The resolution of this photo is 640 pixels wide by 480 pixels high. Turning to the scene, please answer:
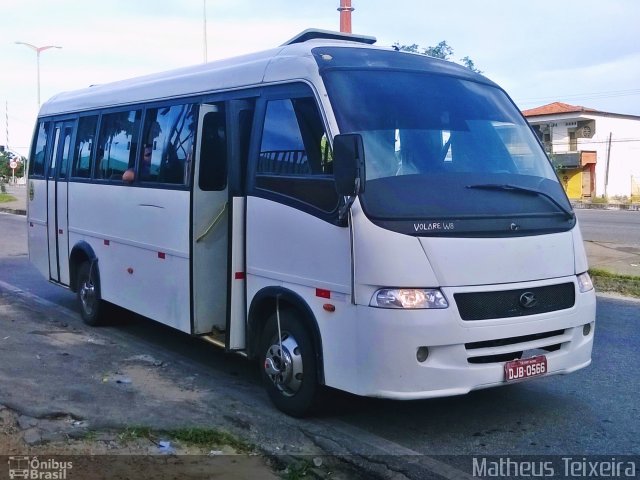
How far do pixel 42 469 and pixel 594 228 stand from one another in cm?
2185

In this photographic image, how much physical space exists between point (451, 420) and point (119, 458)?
2.47 m

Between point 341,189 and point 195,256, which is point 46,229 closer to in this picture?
point 195,256

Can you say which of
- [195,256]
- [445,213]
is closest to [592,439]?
[445,213]

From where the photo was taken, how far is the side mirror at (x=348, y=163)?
514 centimetres

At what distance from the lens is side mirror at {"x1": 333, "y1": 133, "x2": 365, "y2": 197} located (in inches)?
202

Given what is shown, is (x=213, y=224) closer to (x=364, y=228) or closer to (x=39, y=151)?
(x=364, y=228)

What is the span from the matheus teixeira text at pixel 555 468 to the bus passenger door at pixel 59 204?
664 centimetres

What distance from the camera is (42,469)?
16.0 ft

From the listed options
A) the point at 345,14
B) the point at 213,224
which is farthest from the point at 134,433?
the point at 345,14

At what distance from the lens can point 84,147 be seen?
962cm

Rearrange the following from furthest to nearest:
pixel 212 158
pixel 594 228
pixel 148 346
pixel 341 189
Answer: pixel 594 228
pixel 148 346
pixel 212 158
pixel 341 189

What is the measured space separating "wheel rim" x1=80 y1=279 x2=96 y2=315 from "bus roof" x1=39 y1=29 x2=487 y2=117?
2138mm

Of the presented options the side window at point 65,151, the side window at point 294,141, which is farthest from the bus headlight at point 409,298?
the side window at point 65,151

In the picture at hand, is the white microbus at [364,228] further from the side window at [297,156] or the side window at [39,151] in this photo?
the side window at [39,151]
